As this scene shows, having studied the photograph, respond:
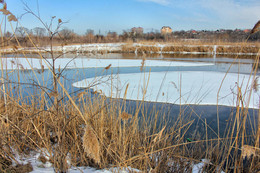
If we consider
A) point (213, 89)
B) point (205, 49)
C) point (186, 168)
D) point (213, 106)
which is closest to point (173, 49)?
point (205, 49)

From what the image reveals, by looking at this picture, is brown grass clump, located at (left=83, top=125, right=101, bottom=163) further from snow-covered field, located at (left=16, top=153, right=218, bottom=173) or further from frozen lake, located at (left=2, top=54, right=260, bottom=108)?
snow-covered field, located at (left=16, top=153, right=218, bottom=173)

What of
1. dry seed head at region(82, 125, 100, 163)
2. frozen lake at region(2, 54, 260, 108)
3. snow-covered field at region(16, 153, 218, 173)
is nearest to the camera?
dry seed head at region(82, 125, 100, 163)

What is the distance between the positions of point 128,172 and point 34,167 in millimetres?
581

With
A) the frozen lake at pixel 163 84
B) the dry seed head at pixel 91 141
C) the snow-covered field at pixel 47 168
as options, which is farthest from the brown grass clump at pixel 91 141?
the snow-covered field at pixel 47 168

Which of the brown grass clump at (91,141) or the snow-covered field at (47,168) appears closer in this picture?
the brown grass clump at (91,141)

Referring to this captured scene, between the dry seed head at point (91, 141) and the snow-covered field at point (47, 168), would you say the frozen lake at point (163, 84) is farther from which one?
the snow-covered field at point (47, 168)

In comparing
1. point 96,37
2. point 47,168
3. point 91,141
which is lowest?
point 47,168

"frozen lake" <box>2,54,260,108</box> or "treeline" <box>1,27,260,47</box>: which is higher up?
"treeline" <box>1,27,260,47</box>

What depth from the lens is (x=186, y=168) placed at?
1.30 metres

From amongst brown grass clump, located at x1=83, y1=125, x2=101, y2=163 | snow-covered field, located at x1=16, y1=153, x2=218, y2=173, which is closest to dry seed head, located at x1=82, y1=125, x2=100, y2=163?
brown grass clump, located at x1=83, y1=125, x2=101, y2=163

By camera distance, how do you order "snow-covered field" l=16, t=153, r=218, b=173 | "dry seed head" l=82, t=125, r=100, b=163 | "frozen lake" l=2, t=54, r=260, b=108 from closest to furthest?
"dry seed head" l=82, t=125, r=100, b=163
"snow-covered field" l=16, t=153, r=218, b=173
"frozen lake" l=2, t=54, r=260, b=108

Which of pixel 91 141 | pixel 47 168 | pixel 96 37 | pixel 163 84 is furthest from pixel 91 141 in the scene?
pixel 96 37

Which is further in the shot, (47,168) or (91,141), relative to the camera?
(47,168)

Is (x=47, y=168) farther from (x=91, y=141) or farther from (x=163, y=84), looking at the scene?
(x=163, y=84)
